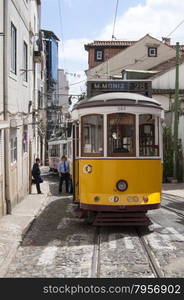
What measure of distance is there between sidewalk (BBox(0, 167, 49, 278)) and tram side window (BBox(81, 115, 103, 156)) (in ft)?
7.58

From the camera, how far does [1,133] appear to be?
1299 centimetres

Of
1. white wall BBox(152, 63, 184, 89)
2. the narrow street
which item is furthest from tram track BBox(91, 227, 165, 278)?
white wall BBox(152, 63, 184, 89)

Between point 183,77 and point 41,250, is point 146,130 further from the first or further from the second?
point 183,77

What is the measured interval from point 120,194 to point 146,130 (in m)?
1.56

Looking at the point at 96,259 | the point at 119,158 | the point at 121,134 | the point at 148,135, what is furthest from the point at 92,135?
the point at 96,259

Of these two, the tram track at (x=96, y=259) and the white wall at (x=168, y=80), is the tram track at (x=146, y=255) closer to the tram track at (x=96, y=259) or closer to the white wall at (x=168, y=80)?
the tram track at (x=96, y=259)

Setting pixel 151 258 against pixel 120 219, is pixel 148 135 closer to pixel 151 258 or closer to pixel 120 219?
pixel 120 219

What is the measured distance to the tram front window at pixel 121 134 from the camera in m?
11.0

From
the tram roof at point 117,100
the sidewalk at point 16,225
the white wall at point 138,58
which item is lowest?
the sidewalk at point 16,225

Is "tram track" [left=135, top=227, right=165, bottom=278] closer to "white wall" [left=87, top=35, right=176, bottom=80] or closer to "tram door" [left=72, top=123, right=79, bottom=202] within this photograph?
"tram door" [left=72, top=123, right=79, bottom=202]

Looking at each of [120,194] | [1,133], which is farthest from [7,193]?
[120,194]

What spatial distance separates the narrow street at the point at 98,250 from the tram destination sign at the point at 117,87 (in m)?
3.25

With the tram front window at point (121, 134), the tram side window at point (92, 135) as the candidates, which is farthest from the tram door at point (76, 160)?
the tram front window at point (121, 134)

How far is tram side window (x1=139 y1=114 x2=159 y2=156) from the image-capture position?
36.4 feet
